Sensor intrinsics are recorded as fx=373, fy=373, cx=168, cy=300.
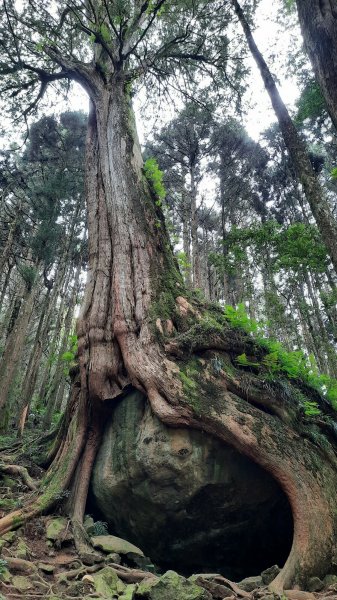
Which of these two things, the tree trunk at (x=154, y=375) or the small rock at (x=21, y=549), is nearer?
the small rock at (x=21, y=549)

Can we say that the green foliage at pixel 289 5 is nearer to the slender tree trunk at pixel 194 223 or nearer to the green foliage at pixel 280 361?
the slender tree trunk at pixel 194 223

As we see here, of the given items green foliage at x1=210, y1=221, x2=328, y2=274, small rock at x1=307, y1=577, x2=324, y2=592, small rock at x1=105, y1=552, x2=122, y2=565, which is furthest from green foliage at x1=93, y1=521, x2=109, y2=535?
green foliage at x1=210, y1=221, x2=328, y2=274

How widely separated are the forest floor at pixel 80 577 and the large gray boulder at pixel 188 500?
602 millimetres

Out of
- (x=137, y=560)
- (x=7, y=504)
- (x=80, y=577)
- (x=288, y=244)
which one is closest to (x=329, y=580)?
(x=137, y=560)

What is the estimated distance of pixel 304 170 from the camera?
5.87 metres

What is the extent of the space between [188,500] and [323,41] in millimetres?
5797

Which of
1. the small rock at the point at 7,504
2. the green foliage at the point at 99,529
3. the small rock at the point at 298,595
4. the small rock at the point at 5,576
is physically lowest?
the small rock at the point at 298,595

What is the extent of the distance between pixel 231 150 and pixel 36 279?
11502 millimetres

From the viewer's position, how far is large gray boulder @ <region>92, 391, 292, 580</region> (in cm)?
447

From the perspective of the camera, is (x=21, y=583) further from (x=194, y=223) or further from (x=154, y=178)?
(x=194, y=223)

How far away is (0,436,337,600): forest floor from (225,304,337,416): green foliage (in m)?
2.28

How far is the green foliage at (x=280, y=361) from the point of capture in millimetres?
5066

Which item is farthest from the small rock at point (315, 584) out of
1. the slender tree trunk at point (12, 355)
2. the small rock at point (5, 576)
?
the slender tree trunk at point (12, 355)

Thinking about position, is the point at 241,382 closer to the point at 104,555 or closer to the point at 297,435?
the point at 297,435
